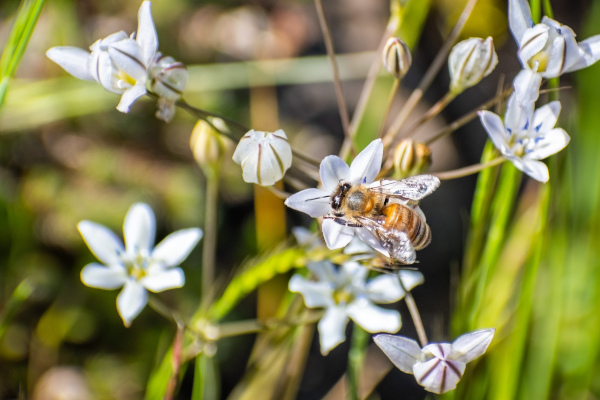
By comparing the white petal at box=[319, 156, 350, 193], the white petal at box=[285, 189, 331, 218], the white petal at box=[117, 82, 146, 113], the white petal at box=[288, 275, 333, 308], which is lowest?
the white petal at box=[288, 275, 333, 308]

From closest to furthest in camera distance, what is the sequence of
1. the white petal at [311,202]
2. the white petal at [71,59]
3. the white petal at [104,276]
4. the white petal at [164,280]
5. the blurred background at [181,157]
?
1. the white petal at [311,202]
2. the white petal at [71,59]
3. the white petal at [164,280]
4. the white petal at [104,276]
5. the blurred background at [181,157]

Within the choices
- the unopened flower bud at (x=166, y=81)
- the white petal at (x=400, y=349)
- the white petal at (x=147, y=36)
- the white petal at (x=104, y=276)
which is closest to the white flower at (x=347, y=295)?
the white petal at (x=400, y=349)

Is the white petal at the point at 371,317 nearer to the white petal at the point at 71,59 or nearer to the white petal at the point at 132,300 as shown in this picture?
the white petal at the point at 132,300

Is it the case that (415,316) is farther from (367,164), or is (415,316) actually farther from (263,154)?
(263,154)

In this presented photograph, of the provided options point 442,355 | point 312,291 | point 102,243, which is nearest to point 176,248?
point 102,243

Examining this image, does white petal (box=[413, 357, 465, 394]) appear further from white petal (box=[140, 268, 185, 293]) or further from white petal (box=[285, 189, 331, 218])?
white petal (box=[140, 268, 185, 293])

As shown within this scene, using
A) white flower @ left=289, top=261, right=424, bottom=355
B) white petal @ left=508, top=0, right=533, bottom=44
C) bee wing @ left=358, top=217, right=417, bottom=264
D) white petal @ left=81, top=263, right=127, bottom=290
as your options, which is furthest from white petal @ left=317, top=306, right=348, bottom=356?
white petal @ left=508, top=0, right=533, bottom=44

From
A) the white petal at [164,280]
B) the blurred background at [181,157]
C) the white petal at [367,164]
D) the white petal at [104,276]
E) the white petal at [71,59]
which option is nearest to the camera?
the white petal at [367,164]
